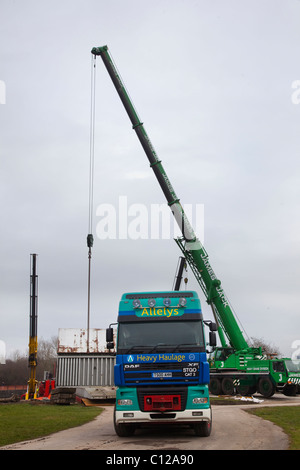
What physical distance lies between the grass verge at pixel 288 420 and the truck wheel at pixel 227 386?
34.7ft

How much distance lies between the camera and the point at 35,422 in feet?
56.5

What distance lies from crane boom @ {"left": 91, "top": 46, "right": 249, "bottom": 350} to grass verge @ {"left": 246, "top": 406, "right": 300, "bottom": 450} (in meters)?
9.81

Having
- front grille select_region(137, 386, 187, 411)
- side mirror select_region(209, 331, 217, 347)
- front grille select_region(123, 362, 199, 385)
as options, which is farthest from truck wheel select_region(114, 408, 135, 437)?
side mirror select_region(209, 331, 217, 347)

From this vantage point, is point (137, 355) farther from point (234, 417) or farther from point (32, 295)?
point (32, 295)

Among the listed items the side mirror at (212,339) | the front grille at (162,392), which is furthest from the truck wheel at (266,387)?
the front grille at (162,392)

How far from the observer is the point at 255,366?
30.7m

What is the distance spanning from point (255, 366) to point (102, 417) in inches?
542

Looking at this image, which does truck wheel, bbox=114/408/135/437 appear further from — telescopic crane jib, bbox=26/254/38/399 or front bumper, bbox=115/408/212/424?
telescopic crane jib, bbox=26/254/38/399

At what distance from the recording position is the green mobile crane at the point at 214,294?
3066cm

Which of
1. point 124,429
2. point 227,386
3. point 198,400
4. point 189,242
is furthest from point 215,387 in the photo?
point 198,400

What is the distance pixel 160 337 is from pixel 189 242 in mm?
18305

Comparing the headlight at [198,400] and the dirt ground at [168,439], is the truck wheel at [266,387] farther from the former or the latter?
the headlight at [198,400]

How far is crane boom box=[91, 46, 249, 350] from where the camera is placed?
30734 millimetres
